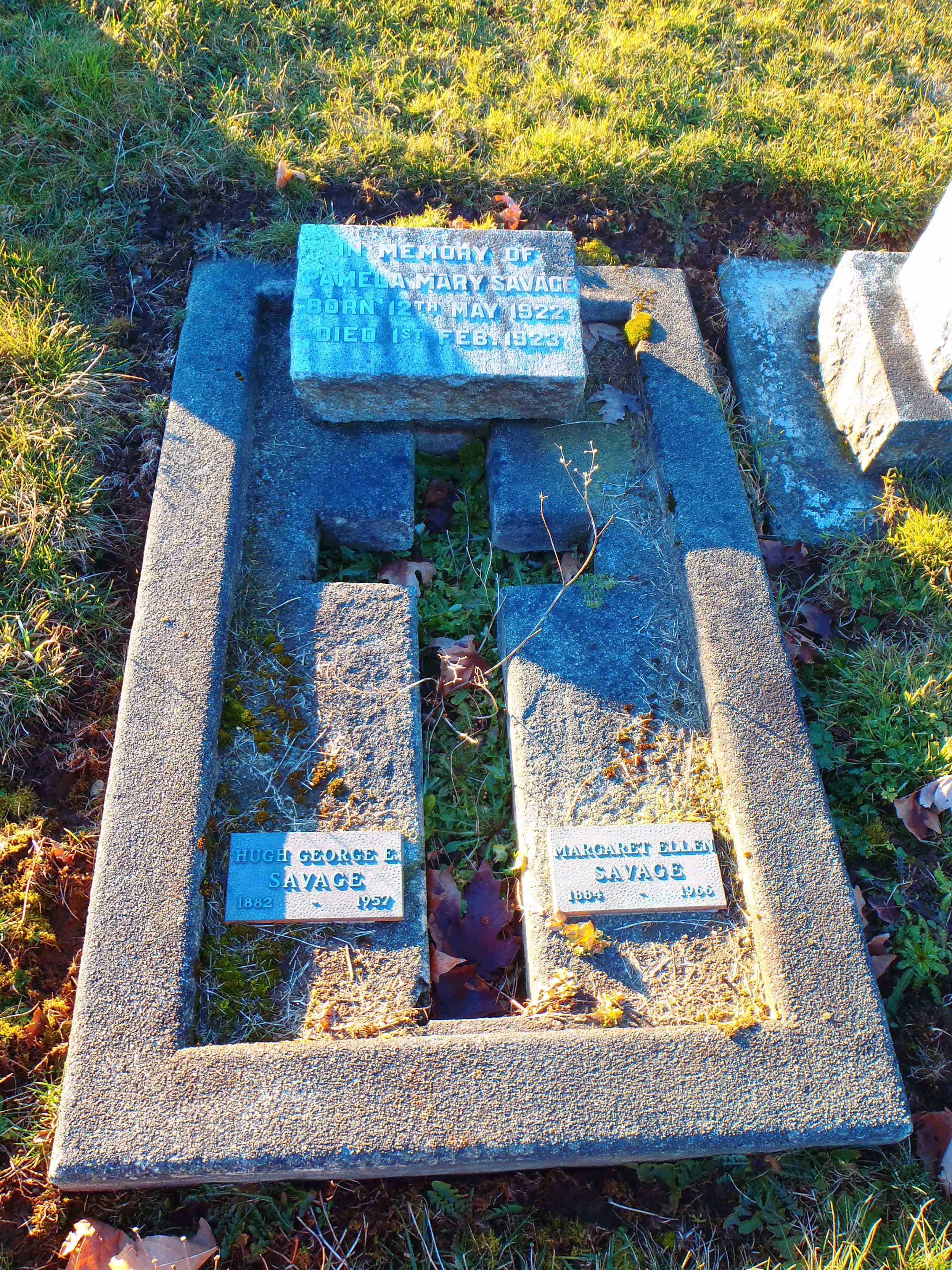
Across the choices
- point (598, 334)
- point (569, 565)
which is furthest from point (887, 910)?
point (598, 334)

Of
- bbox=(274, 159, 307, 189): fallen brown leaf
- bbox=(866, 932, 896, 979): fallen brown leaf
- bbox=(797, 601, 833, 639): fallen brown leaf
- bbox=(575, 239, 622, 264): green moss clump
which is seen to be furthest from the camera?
bbox=(274, 159, 307, 189): fallen brown leaf

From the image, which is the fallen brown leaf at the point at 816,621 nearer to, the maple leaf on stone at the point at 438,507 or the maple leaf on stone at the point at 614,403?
the maple leaf on stone at the point at 614,403

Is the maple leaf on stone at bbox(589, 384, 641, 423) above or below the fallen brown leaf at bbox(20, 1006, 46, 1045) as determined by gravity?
above

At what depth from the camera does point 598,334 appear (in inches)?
138

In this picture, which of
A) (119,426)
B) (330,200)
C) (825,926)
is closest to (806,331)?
(330,200)

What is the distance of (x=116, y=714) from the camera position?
2.82 m

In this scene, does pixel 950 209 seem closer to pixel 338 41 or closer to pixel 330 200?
pixel 330 200

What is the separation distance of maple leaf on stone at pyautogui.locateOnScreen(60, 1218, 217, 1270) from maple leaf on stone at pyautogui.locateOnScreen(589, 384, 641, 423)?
2964 mm

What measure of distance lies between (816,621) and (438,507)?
156 cm

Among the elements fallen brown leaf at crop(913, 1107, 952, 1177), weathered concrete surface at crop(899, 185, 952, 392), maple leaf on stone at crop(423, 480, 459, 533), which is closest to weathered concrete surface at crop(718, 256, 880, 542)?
weathered concrete surface at crop(899, 185, 952, 392)

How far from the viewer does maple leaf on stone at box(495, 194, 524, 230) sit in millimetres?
3924

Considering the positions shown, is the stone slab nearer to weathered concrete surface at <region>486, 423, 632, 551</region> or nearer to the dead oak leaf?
weathered concrete surface at <region>486, 423, 632, 551</region>

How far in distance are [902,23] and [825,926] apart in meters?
5.55

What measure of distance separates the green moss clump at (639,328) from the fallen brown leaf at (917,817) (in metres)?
2.03
